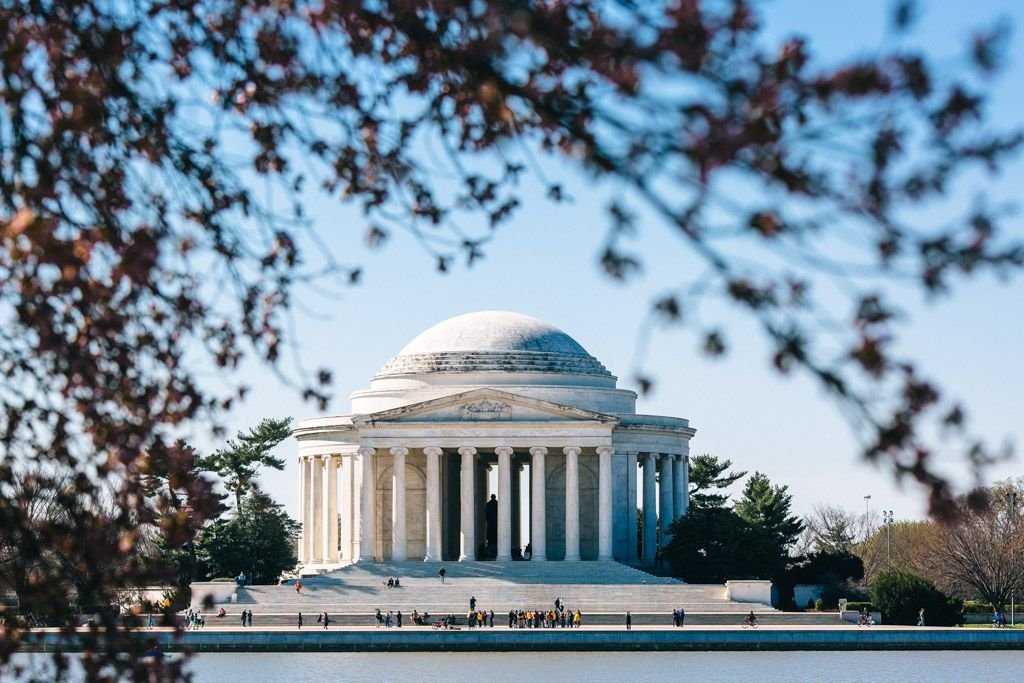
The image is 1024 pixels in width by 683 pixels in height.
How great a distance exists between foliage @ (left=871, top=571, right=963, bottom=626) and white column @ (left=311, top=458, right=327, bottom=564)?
35401 millimetres

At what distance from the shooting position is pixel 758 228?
1042cm

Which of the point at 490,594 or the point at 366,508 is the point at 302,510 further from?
the point at 490,594

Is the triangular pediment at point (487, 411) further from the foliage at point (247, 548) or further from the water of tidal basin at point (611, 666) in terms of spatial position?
the water of tidal basin at point (611, 666)

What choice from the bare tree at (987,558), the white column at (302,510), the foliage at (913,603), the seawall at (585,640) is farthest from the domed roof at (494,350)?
the seawall at (585,640)

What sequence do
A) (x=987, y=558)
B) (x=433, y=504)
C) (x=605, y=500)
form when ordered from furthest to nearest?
(x=987, y=558) → (x=433, y=504) → (x=605, y=500)

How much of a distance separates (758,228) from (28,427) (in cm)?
766

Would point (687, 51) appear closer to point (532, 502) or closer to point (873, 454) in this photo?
point (873, 454)

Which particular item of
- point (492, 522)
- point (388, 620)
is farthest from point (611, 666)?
point (492, 522)

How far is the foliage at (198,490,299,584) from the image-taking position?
9750 centimetres

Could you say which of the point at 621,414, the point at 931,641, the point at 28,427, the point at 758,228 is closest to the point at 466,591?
the point at 621,414

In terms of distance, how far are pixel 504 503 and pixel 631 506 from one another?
861cm

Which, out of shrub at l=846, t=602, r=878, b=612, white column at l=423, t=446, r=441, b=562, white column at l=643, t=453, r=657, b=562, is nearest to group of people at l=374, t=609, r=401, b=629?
white column at l=423, t=446, r=441, b=562

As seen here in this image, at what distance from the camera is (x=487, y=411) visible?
9731 cm

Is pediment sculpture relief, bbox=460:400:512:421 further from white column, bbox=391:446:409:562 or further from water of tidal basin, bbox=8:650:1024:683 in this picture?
water of tidal basin, bbox=8:650:1024:683
